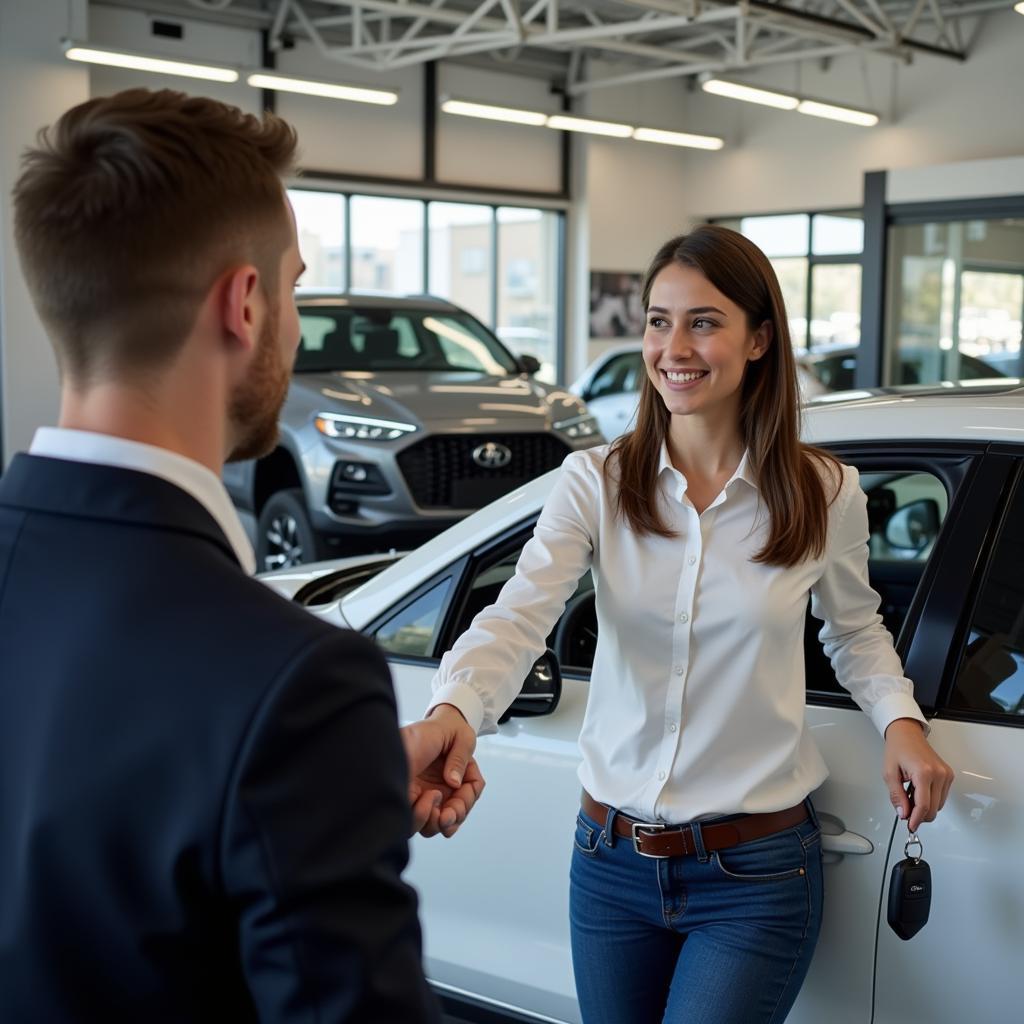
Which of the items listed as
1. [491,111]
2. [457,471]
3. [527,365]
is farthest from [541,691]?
[491,111]

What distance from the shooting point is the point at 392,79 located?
1758 cm

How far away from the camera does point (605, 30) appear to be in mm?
13969

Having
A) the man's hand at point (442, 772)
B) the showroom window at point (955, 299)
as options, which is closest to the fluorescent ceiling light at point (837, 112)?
the showroom window at point (955, 299)

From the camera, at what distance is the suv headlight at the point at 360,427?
7.71 metres

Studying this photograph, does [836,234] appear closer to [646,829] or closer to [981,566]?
[981,566]

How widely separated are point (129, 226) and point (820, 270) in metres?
19.6

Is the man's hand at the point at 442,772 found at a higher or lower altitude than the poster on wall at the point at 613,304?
lower

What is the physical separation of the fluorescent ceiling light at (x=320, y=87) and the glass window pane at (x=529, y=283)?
5.05m

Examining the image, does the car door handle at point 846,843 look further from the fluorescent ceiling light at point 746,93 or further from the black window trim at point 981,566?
the fluorescent ceiling light at point 746,93

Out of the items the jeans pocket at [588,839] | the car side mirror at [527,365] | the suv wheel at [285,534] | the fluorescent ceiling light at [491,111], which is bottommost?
the suv wheel at [285,534]

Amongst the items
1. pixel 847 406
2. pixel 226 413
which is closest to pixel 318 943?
pixel 226 413

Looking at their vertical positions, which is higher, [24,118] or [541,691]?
[24,118]

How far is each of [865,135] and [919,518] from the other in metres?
15.6

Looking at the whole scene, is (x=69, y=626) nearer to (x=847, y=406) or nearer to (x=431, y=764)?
(x=431, y=764)
